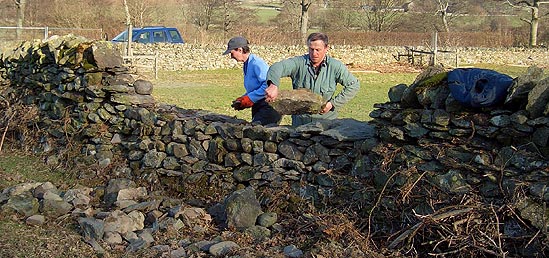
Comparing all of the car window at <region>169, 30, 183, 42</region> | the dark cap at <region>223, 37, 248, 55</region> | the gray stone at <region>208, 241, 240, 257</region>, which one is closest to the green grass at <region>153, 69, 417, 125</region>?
the car window at <region>169, 30, 183, 42</region>

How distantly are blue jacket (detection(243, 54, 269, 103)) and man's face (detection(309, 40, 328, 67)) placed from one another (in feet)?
2.58

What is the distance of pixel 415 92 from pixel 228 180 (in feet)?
7.85

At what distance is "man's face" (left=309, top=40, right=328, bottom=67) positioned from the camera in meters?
6.30

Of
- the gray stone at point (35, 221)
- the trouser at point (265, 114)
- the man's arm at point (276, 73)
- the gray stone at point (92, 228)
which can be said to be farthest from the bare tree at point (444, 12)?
the gray stone at point (92, 228)

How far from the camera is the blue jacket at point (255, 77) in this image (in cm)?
707

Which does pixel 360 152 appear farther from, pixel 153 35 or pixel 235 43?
pixel 153 35

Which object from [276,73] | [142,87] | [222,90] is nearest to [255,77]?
[276,73]

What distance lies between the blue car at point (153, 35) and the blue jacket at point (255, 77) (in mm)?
23664

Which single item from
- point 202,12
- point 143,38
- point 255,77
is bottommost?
point 255,77

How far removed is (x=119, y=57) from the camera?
29.9 feet

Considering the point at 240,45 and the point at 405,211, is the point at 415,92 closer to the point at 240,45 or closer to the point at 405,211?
the point at 405,211

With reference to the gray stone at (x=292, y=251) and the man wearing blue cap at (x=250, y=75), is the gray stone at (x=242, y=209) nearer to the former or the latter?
the gray stone at (x=292, y=251)

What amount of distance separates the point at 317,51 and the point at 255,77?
40.8 inches

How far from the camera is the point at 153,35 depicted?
3073 cm
